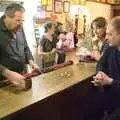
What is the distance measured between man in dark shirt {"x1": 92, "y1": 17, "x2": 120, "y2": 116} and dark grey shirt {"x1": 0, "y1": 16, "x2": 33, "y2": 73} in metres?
0.92

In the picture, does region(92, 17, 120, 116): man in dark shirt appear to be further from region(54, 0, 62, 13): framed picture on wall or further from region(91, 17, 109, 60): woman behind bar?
region(54, 0, 62, 13): framed picture on wall

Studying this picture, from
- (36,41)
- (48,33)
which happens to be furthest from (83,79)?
(36,41)

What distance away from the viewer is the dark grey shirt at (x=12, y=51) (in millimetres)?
2762

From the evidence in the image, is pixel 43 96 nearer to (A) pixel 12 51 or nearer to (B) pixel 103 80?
(B) pixel 103 80

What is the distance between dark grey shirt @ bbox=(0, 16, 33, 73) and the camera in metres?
2.76

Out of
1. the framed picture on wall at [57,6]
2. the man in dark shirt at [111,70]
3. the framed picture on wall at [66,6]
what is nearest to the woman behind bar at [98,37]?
the man in dark shirt at [111,70]

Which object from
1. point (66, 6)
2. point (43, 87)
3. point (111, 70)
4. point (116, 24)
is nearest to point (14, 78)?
point (43, 87)

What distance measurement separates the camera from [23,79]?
7.33ft

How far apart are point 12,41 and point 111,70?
1102 mm

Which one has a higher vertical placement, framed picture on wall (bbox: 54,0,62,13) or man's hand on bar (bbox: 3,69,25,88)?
Answer: framed picture on wall (bbox: 54,0,62,13)

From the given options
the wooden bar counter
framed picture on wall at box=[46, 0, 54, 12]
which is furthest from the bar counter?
framed picture on wall at box=[46, 0, 54, 12]

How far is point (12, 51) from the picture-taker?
→ 9.57 feet

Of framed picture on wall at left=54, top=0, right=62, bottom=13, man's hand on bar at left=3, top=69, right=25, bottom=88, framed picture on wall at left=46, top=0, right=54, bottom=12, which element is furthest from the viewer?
framed picture on wall at left=54, top=0, right=62, bottom=13

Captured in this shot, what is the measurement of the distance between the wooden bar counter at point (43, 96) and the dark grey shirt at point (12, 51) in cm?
36
